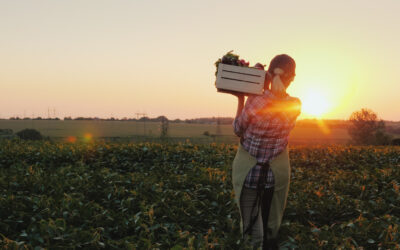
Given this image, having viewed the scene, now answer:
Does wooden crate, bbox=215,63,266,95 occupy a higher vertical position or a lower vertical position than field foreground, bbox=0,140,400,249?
higher

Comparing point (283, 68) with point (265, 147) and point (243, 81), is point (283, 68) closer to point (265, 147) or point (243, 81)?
point (243, 81)

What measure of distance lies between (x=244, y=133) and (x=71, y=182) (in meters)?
4.52

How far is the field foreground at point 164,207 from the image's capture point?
4016 mm

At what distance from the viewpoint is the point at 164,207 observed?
5.48 meters

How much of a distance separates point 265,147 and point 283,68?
829mm

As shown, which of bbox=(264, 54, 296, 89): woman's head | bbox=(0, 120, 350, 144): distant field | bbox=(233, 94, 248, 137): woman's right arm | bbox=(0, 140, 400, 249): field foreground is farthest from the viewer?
bbox=(0, 120, 350, 144): distant field

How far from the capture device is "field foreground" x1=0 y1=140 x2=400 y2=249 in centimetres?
402

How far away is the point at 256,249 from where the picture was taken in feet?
12.1

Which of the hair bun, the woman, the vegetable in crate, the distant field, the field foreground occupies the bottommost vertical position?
the distant field

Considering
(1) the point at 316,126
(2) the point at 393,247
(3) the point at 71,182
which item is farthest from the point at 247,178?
(1) the point at 316,126

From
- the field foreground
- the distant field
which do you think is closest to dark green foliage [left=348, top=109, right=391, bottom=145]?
the distant field

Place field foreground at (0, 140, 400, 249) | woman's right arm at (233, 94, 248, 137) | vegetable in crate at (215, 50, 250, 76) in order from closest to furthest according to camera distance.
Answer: woman's right arm at (233, 94, 248, 137) → vegetable in crate at (215, 50, 250, 76) → field foreground at (0, 140, 400, 249)

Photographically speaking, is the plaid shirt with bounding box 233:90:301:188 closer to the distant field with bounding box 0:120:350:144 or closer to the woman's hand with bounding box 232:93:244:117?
the woman's hand with bounding box 232:93:244:117

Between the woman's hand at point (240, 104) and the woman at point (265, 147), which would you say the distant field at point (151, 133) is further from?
the woman's hand at point (240, 104)
